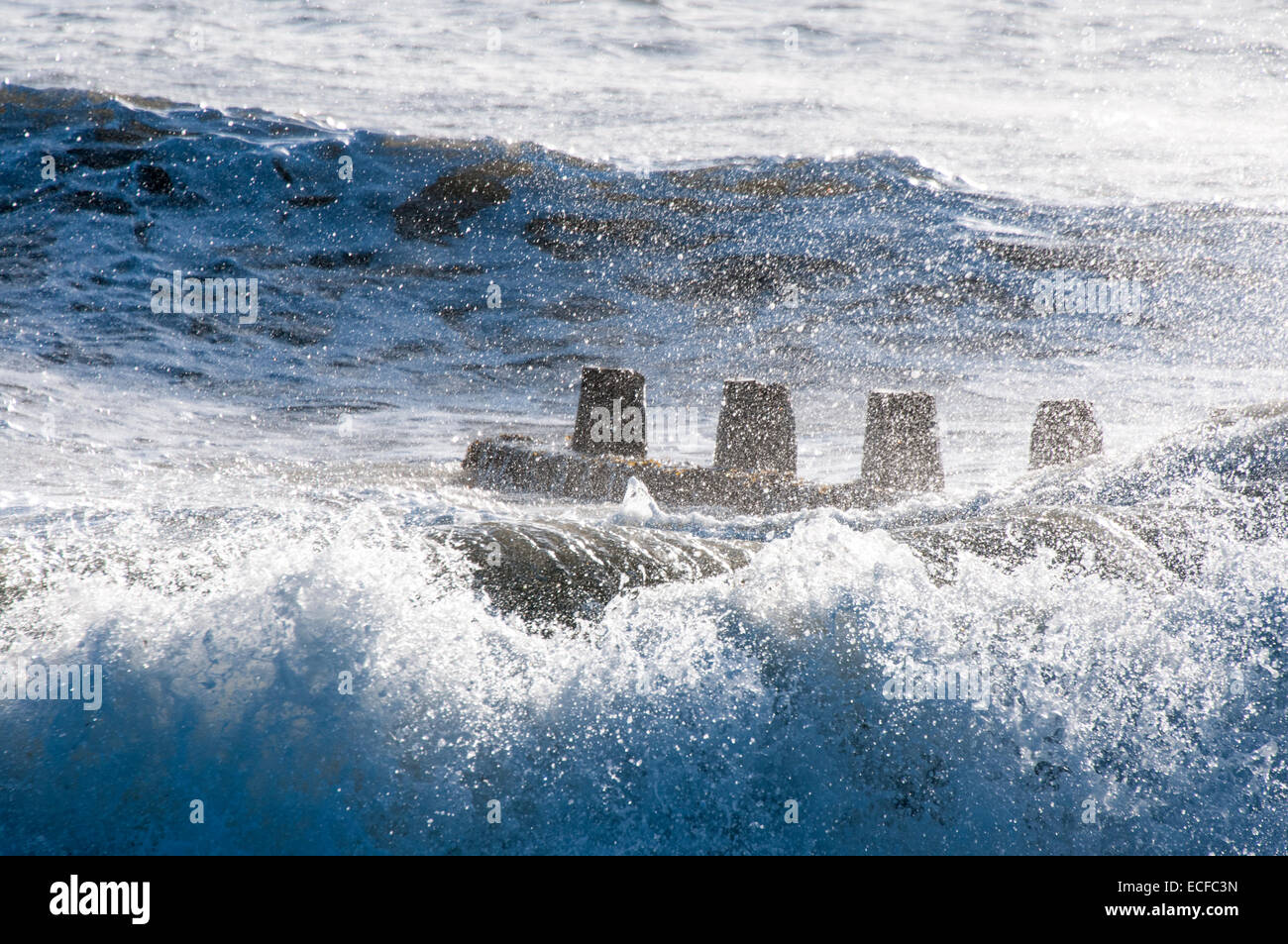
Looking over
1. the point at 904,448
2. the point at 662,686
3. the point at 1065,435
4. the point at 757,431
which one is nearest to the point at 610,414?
the point at 757,431

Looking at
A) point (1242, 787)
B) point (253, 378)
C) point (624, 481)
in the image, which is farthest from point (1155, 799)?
point (253, 378)

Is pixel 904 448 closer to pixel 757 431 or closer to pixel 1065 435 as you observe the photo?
pixel 757 431

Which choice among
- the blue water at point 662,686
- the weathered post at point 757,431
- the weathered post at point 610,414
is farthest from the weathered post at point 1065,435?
the weathered post at point 610,414

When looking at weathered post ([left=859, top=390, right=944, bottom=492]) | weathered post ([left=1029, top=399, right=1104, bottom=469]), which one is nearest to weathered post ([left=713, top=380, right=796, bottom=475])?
Result: weathered post ([left=859, top=390, right=944, bottom=492])

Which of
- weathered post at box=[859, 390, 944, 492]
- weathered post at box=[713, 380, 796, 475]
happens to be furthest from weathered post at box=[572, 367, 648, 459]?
weathered post at box=[859, 390, 944, 492]

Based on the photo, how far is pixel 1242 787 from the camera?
3.35m

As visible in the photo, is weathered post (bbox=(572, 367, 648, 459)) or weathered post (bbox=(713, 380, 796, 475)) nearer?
weathered post (bbox=(713, 380, 796, 475))

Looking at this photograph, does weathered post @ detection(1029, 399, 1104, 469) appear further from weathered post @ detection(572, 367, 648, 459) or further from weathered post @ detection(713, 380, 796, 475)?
weathered post @ detection(572, 367, 648, 459)

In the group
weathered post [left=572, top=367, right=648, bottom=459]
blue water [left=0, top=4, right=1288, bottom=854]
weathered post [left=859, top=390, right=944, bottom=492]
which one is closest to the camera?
blue water [left=0, top=4, right=1288, bottom=854]

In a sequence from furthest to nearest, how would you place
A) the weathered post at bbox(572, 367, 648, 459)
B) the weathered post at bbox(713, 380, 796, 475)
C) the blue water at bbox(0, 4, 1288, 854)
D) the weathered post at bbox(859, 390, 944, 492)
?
the weathered post at bbox(572, 367, 648, 459)
the weathered post at bbox(713, 380, 796, 475)
the weathered post at bbox(859, 390, 944, 492)
the blue water at bbox(0, 4, 1288, 854)

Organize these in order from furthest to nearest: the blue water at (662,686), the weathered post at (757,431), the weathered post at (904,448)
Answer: the weathered post at (757,431) < the weathered post at (904,448) < the blue water at (662,686)

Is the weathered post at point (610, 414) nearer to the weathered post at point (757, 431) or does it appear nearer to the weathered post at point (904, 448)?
the weathered post at point (757, 431)
